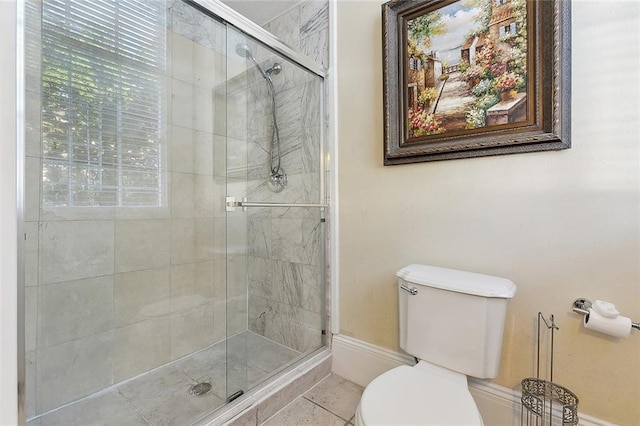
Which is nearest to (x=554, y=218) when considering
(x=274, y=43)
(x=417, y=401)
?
(x=417, y=401)

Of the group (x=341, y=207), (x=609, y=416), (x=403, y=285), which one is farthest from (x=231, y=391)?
(x=609, y=416)

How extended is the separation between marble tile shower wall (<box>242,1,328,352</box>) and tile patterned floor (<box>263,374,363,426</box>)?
0.80 ft

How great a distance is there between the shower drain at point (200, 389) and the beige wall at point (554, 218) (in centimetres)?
88

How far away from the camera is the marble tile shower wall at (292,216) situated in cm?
176

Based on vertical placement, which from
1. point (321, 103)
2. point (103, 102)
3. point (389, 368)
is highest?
point (321, 103)

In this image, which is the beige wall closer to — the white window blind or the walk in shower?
the walk in shower

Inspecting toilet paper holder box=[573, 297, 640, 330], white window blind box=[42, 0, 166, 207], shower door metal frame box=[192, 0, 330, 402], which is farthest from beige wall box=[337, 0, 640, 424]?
white window blind box=[42, 0, 166, 207]

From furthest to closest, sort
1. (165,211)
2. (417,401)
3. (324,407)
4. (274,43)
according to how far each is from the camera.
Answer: (165,211), (274,43), (324,407), (417,401)

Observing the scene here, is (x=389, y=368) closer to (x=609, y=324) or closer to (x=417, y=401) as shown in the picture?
(x=417, y=401)

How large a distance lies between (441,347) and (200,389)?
116 centimetres

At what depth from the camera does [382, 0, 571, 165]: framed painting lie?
3.59ft

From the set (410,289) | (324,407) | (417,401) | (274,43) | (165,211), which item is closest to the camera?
(417,401)

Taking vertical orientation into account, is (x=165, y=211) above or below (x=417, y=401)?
above

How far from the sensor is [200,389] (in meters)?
1.45
